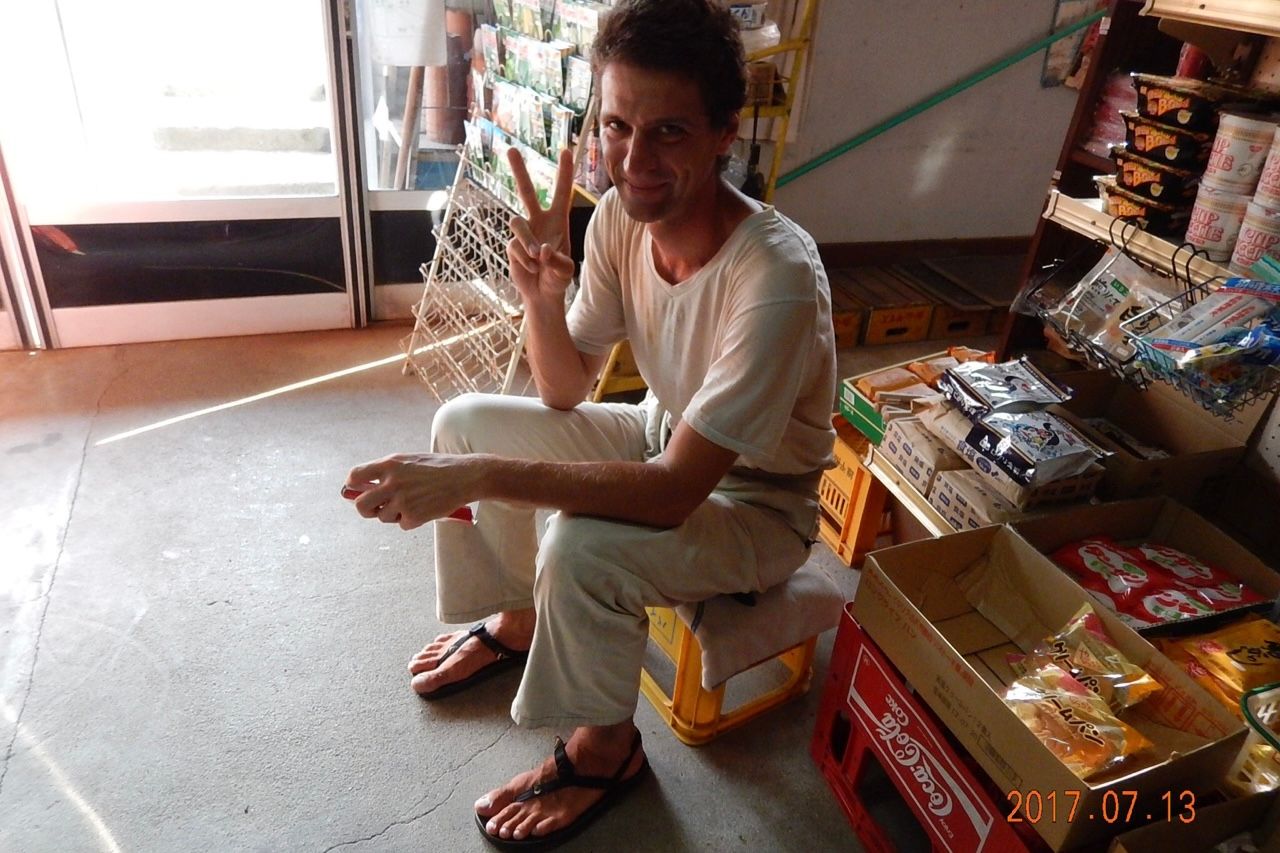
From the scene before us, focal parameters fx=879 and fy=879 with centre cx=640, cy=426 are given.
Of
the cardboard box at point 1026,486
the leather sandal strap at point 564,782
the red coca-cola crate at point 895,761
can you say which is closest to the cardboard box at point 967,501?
the cardboard box at point 1026,486

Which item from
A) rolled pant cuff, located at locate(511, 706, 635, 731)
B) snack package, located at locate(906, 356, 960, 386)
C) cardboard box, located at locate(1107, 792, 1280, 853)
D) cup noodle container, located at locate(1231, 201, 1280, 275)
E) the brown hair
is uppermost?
the brown hair

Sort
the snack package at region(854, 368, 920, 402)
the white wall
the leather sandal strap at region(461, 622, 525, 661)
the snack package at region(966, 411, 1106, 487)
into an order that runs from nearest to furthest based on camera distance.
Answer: the snack package at region(966, 411, 1106, 487)
the leather sandal strap at region(461, 622, 525, 661)
the snack package at region(854, 368, 920, 402)
the white wall

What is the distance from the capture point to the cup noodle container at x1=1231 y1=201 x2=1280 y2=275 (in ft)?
4.12

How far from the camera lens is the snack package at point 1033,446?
1.50 m

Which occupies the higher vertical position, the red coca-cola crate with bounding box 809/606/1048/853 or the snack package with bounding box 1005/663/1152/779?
the snack package with bounding box 1005/663/1152/779

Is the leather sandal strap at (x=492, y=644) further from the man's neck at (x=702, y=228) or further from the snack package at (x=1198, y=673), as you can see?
the snack package at (x=1198, y=673)

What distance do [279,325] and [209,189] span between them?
0.47m

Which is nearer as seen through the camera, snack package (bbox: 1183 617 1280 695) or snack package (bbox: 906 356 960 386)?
snack package (bbox: 1183 617 1280 695)

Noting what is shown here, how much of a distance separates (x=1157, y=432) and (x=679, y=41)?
128 centimetres

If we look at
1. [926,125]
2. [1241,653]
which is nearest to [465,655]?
[1241,653]

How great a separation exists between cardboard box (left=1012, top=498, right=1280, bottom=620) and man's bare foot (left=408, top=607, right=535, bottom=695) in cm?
94

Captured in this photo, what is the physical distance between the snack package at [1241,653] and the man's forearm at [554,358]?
1.06 meters

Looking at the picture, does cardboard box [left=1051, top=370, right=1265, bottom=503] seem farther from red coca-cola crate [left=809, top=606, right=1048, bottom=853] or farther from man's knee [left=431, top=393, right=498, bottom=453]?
man's knee [left=431, top=393, right=498, bottom=453]

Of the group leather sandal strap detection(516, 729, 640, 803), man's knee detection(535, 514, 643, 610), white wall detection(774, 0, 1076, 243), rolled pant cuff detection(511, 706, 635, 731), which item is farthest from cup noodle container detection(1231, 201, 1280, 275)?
white wall detection(774, 0, 1076, 243)
